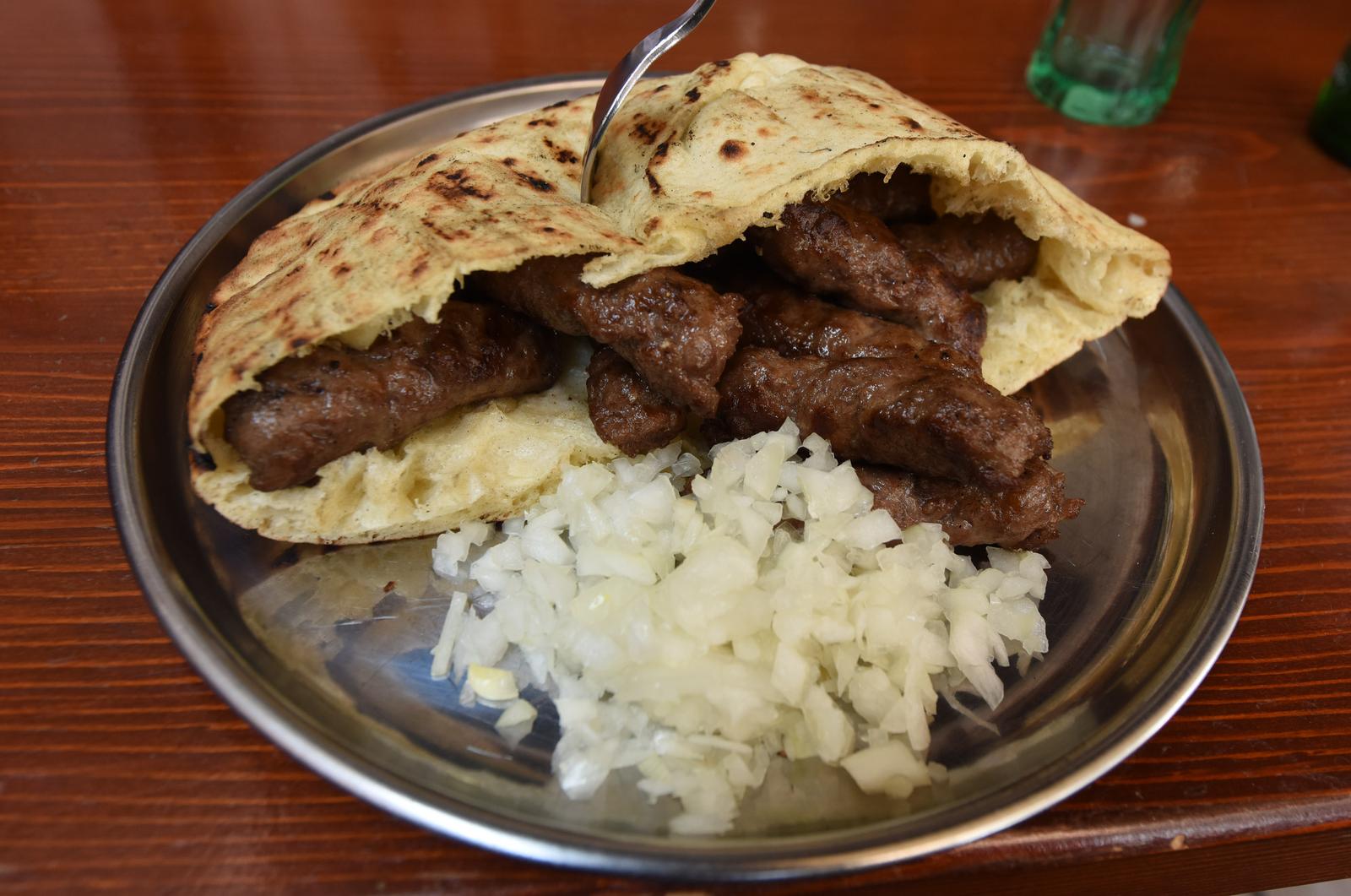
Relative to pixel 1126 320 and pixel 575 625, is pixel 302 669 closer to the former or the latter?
pixel 575 625

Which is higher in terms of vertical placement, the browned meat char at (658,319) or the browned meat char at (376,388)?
the browned meat char at (658,319)

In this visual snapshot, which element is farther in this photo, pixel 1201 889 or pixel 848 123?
pixel 848 123

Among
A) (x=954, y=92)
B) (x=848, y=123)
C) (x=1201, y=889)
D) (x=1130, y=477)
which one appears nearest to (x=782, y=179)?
(x=848, y=123)

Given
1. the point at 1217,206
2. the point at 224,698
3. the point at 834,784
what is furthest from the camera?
the point at 1217,206

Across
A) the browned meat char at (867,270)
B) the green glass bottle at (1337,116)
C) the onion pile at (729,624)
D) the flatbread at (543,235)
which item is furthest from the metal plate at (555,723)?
the green glass bottle at (1337,116)

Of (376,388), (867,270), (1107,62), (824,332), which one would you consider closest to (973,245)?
(867,270)

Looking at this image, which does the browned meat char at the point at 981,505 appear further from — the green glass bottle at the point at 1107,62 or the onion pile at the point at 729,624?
the green glass bottle at the point at 1107,62

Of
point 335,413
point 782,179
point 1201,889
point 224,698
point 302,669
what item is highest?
point 782,179
